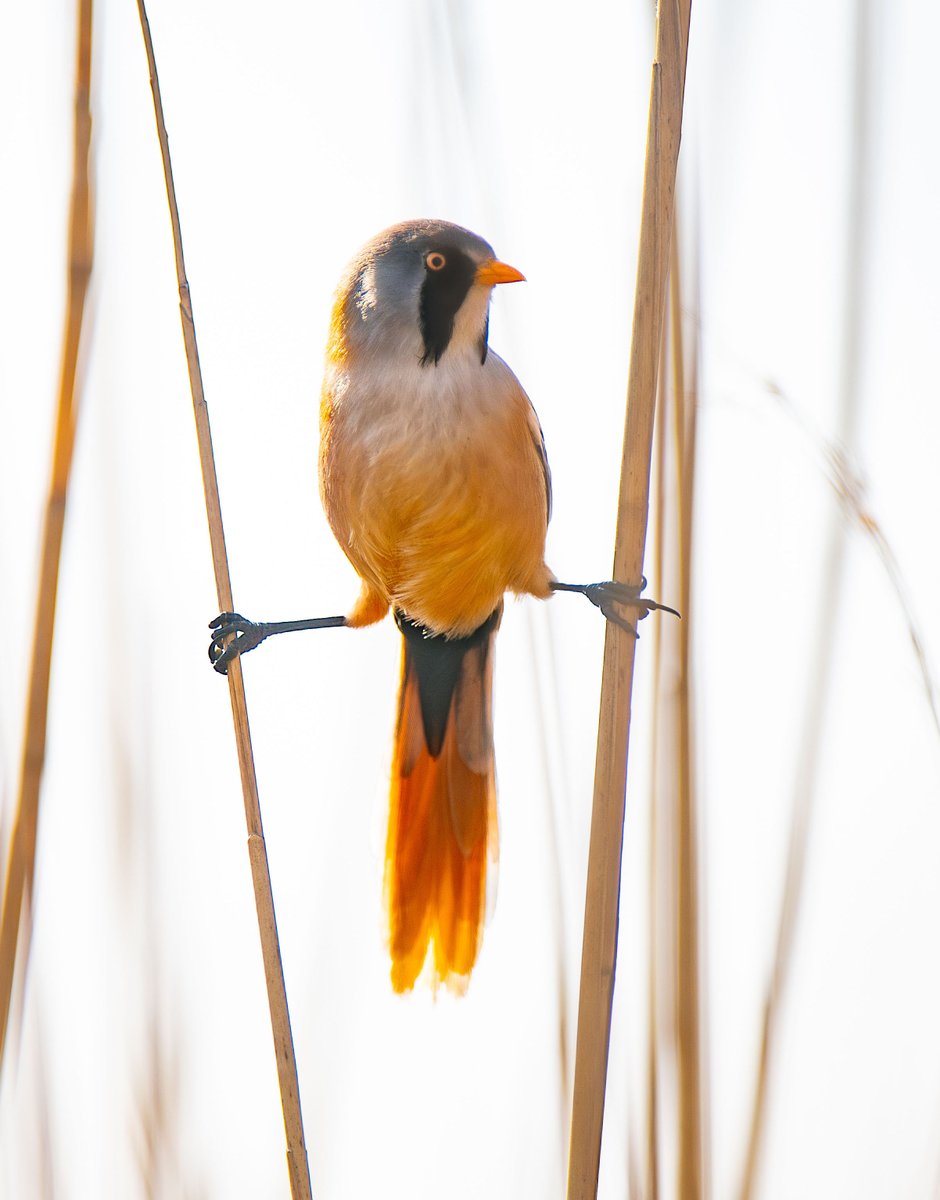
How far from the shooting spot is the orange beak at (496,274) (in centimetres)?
179

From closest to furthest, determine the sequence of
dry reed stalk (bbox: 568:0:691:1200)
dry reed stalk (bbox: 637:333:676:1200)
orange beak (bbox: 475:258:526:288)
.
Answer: dry reed stalk (bbox: 568:0:691:1200), dry reed stalk (bbox: 637:333:676:1200), orange beak (bbox: 475:258:526:288)

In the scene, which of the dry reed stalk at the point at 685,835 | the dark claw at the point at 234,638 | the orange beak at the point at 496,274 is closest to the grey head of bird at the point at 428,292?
the orange beak at the point at 496,274

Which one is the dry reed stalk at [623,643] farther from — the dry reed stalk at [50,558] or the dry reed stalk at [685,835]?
the dry reed stalk at [50,558]

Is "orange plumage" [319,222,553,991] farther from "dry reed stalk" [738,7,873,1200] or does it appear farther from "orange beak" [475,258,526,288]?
"dry reed stalk" [738,7,873,1200]

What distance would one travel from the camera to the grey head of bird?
182 centimetres

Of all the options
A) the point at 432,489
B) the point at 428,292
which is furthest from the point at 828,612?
the point at 428,292

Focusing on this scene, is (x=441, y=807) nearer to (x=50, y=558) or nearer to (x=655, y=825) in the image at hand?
(x=655, y=825)

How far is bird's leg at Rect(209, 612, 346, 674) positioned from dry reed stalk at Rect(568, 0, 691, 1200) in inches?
32.5

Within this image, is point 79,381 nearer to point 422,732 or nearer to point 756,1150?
point 422,732

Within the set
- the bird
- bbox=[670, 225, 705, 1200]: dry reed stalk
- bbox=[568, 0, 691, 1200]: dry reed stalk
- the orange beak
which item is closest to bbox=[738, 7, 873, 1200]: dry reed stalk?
bbox=[670, 225, 705, 1200]: dry reed stalk

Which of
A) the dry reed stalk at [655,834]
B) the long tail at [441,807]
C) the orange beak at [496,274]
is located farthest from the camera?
the long tail at [441,807]

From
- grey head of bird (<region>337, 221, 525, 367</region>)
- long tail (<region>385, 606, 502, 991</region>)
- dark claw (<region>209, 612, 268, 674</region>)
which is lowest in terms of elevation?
long tail (<region>385, 606, 502, 991</region>)

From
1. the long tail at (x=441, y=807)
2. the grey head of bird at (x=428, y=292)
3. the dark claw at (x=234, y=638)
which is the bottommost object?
the long tail at (x=441, y=807)

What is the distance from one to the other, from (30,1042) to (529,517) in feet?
3.34
